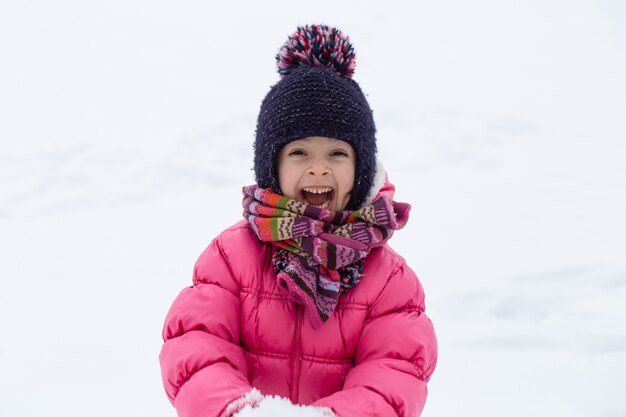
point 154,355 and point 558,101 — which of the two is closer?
point 154,355

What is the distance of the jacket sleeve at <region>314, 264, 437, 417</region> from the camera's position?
1.12 meters

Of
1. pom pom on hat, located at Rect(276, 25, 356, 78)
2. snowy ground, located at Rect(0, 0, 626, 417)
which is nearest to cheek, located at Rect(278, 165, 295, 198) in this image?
pom pom on hat, located at Rect(276, 25, 356, 78)

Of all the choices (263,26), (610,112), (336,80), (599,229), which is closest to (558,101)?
(610,112)

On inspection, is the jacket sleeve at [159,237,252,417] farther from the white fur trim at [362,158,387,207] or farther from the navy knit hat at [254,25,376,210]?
the white fur trim at [362,158,387,207]

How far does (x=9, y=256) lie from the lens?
2736 millimetres

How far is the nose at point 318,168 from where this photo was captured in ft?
4.21

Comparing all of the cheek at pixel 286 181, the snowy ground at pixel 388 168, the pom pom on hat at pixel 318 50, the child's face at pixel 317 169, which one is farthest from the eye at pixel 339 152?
the snowy ground at pixel 388 168

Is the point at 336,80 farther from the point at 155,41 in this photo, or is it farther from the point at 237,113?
the point at 155,41

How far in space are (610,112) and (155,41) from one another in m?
4.65

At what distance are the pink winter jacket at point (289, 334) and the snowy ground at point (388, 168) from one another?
769 mm

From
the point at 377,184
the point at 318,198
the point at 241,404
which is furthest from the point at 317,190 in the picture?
the point at 241,404

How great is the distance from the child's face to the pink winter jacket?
163 millimetres

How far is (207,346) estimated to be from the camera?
1193mm

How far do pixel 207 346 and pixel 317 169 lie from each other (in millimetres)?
462
